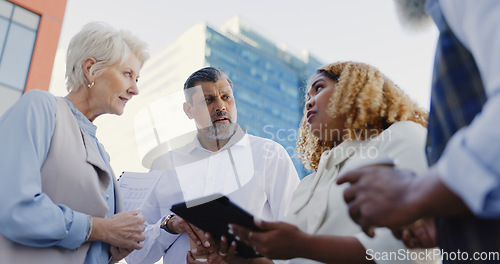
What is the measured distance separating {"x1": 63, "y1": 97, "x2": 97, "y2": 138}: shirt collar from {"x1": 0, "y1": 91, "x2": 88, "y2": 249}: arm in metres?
0.28

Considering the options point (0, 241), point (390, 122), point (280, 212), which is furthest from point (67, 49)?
point (390, 122)

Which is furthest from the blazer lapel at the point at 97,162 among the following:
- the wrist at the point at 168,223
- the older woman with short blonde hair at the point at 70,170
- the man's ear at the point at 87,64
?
the wrist at the point at 168,223

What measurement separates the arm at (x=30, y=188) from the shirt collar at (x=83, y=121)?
282mm

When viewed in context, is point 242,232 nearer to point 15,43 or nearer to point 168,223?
point 168,223

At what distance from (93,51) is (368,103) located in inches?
63.0

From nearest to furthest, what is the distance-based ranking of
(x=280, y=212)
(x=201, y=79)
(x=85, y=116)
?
(x=85, y=116), (x=280, y=212), (x=201, y=79)

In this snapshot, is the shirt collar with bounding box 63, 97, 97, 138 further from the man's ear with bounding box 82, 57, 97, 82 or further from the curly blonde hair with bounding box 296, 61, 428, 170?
the curly blonde hair with bounding box 296, 61, 428, 170

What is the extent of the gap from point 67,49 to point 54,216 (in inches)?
45.7

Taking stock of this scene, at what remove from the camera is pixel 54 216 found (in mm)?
1619

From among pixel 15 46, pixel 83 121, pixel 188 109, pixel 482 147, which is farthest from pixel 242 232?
pixel 15 46

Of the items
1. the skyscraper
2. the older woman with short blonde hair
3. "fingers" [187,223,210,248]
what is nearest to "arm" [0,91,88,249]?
the older woman with short blonde hair

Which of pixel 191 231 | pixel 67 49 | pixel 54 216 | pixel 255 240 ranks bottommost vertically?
pixel 191 231

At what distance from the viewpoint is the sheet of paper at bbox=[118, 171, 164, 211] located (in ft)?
7.02

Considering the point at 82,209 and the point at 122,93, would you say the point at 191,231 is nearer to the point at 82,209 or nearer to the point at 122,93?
the point at 82,209
